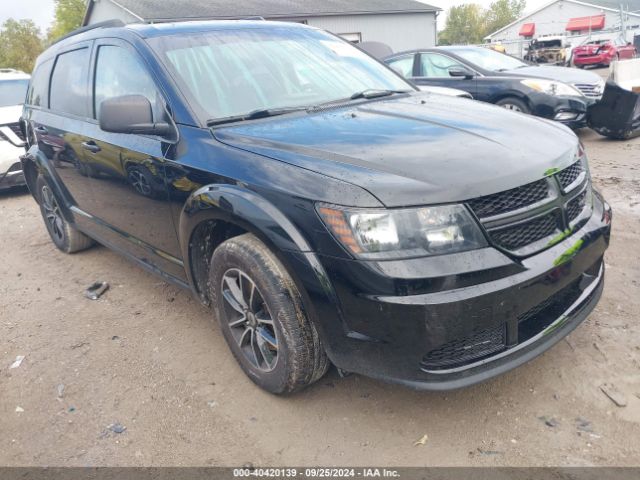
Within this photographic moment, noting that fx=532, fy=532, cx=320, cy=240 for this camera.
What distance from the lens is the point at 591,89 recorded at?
786 centimetres

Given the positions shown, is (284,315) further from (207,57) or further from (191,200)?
(207,57)

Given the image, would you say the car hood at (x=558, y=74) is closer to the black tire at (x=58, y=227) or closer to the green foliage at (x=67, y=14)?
the black tire at (x=58, y=227)

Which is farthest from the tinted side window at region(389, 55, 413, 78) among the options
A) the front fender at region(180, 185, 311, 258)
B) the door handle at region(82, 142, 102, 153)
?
the front fender at region(180, 185, 311, 258)

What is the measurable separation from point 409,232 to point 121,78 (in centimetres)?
223

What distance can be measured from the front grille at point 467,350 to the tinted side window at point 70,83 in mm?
2955

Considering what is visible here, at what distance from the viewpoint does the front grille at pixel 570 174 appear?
237 centimetres

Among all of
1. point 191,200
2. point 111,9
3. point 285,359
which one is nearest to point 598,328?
point 285,359

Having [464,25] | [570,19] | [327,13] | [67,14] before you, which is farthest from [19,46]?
[464,25]

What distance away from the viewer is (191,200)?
105 inches

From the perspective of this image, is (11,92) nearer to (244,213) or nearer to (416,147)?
(244,213)

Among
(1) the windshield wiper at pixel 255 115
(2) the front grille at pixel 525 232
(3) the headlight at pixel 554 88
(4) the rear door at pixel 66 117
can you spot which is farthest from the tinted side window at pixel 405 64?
(2) the front grille at pixel 525 232

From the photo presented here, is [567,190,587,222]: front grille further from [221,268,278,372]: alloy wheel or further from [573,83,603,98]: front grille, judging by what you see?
[573,83,603,98]: front grille

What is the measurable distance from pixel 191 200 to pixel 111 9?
24861mm

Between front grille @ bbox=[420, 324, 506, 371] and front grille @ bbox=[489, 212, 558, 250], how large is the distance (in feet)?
1.11
